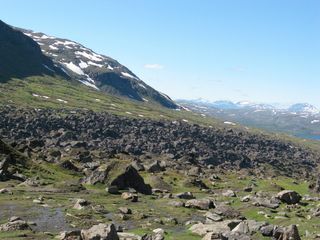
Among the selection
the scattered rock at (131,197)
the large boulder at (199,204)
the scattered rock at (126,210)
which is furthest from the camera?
the scattered rock at (131,197)

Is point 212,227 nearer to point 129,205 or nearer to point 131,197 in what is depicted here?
A: point 129,205

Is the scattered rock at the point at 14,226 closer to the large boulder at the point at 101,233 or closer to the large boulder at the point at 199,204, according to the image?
the large boulder at the point at 101,233

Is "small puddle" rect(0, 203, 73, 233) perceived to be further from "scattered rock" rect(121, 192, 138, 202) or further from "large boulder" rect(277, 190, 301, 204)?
"large boulder" rect(277, 190, 301, 204)

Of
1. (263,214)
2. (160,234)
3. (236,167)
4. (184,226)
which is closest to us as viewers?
(160,234)

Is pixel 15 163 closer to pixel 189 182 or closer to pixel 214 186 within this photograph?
pixel 189 182

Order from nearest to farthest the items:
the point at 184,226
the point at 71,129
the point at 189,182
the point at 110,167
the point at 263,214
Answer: the point at 184,226 < the point at 263,214 < the point at 110,167 < the point at 189,182 < the point at 71,129

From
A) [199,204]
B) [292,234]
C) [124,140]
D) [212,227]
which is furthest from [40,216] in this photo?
[124,140]

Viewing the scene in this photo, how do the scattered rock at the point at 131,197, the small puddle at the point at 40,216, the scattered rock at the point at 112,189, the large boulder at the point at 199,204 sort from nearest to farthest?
the small puddle at the point at 40,216, the large boulder at the point at 199,204, the scattered rock at the point at 131,197, the scattered rock at the point at 112,189

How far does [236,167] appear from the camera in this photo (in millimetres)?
153625

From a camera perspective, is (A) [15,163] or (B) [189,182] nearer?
(A) [15,163]

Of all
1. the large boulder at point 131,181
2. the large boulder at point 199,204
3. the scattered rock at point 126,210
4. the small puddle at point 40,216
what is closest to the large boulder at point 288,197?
the large boulder at point 199,204

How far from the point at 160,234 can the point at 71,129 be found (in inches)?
5676

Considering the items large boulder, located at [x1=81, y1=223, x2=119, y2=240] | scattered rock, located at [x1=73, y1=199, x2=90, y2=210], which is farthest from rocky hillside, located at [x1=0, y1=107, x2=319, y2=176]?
large boulder, located at [x1=81, y1=223, x2=119, y2=240]

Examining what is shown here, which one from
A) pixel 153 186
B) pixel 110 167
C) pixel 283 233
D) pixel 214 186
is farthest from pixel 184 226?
pixel 214 186
